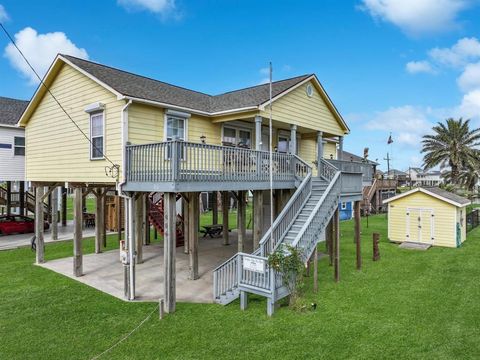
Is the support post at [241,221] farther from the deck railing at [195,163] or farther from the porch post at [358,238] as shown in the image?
A: the porch post at [358,238]

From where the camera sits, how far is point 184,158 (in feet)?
31.2

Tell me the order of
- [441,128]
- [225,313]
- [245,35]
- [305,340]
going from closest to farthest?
[305,340], [225,313], [245,35], [441,128]

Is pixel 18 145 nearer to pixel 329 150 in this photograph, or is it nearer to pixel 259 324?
pixel 259 324

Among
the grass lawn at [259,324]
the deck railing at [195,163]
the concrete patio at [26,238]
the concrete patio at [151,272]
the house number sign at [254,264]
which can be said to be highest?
the deck railing at [195,163]

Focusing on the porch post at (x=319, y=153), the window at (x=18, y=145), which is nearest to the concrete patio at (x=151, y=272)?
the porch post at (x=319, y=153)

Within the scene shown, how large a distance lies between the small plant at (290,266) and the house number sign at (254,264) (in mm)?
258

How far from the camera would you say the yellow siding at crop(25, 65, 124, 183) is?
36.7ft

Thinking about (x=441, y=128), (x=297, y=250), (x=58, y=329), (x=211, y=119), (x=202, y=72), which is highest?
(x=202, y=72)

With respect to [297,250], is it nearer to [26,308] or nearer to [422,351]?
[422,351]

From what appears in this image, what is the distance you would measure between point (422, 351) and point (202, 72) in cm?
3399

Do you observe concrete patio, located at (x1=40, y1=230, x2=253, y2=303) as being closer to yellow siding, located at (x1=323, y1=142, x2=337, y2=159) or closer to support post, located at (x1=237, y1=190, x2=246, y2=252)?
support post, located at (x1=237, y1=190, x2=246, y2=252)

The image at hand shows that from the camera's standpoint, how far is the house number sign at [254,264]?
9258mm

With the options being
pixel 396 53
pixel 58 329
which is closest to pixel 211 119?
pixel 58 329

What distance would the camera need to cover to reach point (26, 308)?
976 cm
